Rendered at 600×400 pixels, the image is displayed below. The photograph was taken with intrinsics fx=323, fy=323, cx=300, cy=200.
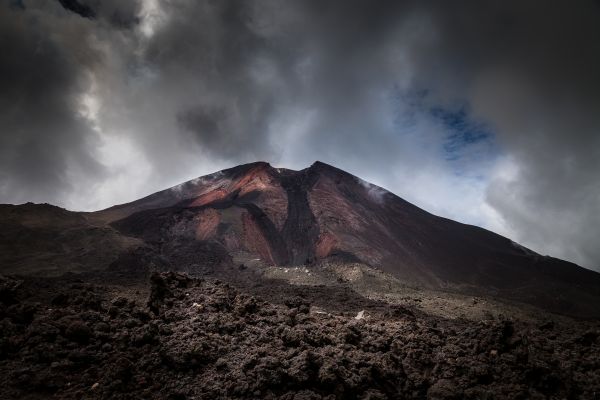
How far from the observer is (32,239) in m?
25.7

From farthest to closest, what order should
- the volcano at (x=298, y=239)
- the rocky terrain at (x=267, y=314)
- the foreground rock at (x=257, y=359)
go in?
the volcano at (x=298, y=239) < the rocky terrain at (x=267, y=314) < the foreground rock at (x=257, y=359)

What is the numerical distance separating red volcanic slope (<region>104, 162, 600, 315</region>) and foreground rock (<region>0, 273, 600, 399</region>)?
23.6 meters

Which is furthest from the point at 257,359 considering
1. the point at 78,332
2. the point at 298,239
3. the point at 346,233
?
the point at 298,239

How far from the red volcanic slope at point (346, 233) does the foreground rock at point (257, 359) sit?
23.6m

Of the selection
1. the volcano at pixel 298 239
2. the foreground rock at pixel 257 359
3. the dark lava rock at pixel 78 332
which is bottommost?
the foreground rock at pixel 257 359

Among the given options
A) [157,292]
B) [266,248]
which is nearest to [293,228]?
[266,248]

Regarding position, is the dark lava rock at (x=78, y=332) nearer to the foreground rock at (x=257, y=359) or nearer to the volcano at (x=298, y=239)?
the foreground rock at (x=257, y=359)

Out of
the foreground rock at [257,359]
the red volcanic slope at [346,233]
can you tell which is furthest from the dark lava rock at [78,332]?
the red volcanic slope at [346,233]

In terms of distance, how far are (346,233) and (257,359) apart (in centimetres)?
3122

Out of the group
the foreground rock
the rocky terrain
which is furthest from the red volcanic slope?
the foreground rock

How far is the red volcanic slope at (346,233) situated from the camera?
3234cm

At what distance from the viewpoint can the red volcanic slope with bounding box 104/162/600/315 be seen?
3234cm

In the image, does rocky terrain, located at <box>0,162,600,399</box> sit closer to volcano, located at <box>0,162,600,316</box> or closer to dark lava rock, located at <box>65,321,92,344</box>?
dark lava rock, located at <box>65,321,92,344</box>

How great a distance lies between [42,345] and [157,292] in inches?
110
